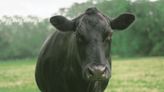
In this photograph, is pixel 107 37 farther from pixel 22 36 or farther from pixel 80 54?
pixel 22 36

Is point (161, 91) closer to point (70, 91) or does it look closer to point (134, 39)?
point (70, 91)

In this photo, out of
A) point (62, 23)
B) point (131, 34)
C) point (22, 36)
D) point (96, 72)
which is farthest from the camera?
point (22, 36)

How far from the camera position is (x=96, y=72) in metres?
6.22

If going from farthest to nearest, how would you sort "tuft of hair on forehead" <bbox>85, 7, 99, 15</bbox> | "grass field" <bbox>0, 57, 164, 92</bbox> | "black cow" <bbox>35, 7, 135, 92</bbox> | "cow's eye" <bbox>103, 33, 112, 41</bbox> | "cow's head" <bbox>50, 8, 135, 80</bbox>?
"grass field" <bbox>0, 57, 164, 92</bbox> → "tuft of hair on forehead" <bbox>85, 7, 99, 15</bbox> → "cow's eye" <bbox>103, 33, 112, 41</bbox> → "black cow" <bbox>35, 7, 135, 92</bbox> → "cow's head" <bbox>50, 8, 135, 80</bbox>

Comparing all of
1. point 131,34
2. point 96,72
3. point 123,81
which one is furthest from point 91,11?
point 131,34

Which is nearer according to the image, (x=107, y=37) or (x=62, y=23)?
(x=107, y=37)

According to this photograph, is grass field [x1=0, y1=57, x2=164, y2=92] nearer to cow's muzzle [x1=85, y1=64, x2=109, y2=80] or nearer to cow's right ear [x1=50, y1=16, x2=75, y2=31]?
cow's right ear [x1=50, y1=16, x2=75, y2=31]

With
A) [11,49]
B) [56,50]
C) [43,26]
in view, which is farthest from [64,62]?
[43,26]

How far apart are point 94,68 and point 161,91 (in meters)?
12.9

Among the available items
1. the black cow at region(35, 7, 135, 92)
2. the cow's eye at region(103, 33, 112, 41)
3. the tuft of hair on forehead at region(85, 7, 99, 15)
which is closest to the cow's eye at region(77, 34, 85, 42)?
the black cow at region(35, 7, 135, 92)

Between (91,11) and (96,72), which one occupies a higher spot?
(91,11)

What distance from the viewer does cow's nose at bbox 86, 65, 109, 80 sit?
623 cm

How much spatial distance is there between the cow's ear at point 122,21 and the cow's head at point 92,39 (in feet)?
0.15

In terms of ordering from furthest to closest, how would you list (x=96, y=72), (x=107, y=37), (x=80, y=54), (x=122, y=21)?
1. (x=122, y=21)
2. (x=80, y=54)
3. (x=107, y=37)
4. (x=96, y=72)
